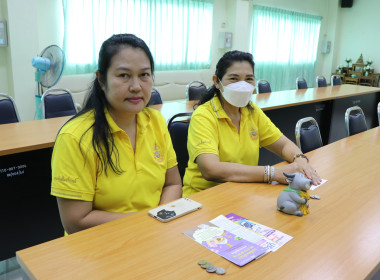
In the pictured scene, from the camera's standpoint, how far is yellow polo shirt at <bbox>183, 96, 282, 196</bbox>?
5.75ft

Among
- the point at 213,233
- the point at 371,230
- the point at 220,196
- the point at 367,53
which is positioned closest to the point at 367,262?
the point at 371,230

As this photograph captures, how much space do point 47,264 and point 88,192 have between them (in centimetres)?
35

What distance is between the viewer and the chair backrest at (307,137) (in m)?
2.19

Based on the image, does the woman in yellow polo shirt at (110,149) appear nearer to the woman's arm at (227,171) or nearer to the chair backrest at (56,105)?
the woman's arm at (227,171)

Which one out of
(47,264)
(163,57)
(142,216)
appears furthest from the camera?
(163,57)

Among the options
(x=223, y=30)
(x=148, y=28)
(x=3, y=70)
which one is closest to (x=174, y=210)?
(x=3, y=70)

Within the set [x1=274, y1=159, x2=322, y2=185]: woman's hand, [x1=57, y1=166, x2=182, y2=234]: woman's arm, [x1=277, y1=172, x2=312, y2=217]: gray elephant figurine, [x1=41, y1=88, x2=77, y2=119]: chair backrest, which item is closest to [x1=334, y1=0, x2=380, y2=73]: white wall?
[x1=41, y1=88, x2=77, y2=119]: chair backrest

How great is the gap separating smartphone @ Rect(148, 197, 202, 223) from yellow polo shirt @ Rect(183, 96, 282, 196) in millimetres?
422

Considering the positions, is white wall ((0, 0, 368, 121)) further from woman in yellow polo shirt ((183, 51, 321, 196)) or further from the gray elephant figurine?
the gray elephant figurine

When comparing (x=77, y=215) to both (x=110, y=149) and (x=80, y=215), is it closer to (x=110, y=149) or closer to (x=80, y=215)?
(x=80, y=215)

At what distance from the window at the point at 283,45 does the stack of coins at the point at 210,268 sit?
24.1ft

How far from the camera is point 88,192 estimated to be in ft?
4.07

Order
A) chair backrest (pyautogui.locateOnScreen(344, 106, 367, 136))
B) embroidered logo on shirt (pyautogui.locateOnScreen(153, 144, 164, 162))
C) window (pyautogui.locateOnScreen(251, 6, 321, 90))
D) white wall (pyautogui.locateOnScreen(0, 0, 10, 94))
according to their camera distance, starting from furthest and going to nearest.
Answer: window (pyautogui.locateOnScreen(251, 6, 321, 90)), white wall (pyautogui.locateOnScreen(0, 0, 10, 94)), chair backrest (pyautogui.locateOnScreen(344, 106, 367, 136)), embroidered logo on shirt (pyautogui.locateOnScreen(153, 144, 164, 162))

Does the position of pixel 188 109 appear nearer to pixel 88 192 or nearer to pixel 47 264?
pixel 88 192
